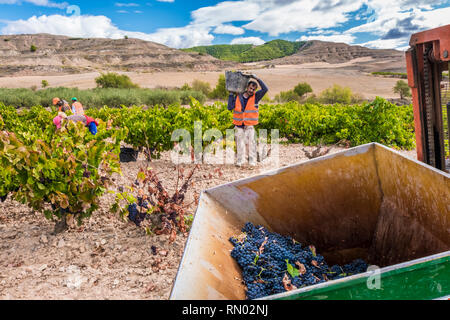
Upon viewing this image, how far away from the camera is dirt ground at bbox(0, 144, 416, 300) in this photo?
283 centimetres

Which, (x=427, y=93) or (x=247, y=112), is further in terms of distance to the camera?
(x=247, y=112)

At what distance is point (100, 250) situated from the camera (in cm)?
343

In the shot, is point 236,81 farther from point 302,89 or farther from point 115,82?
point 115,82

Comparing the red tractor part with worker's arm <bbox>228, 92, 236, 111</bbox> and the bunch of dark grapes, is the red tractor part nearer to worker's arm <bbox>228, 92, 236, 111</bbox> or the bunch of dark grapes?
the bunch of dark grapes

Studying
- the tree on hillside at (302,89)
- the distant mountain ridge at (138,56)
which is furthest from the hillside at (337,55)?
the tree on hillside at (302,89)

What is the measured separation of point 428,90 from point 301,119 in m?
5.75

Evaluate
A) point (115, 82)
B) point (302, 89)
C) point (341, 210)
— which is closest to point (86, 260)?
point (341, 210)

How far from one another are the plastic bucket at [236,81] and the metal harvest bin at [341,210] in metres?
3.17

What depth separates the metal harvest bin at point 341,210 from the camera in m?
2.08

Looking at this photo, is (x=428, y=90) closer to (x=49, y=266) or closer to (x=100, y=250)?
(x=100, y=250)

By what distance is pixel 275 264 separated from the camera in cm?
213

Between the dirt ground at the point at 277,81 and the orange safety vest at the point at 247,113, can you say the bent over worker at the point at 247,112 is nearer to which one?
the orange safety vest at the point at 247,113

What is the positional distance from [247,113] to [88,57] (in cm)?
8521
